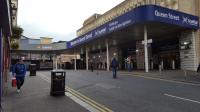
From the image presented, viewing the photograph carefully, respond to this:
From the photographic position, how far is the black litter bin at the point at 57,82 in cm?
1402

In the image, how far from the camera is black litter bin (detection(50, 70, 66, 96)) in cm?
1402

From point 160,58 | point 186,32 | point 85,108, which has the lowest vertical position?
point 85,108

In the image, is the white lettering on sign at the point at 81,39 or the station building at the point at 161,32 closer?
the station building at the point at 161,32

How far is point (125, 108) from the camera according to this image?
10156 millimetres

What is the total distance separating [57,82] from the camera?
1398 cm

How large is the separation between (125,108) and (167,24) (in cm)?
1964

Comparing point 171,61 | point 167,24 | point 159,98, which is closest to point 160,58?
point 171,61

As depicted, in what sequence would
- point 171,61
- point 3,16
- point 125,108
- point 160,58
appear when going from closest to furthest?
point 125,108
point 3,16
point 171,61
point 160,58

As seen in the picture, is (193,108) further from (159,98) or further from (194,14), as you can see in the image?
(194,14)

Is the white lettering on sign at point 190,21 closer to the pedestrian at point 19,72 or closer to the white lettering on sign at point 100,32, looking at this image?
the white lettering on sign at point 100,32

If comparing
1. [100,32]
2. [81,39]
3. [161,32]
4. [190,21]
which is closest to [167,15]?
[190,21]

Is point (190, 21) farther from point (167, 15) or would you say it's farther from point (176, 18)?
point (167, 15)

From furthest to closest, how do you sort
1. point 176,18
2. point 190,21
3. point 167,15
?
point 190,21 < point 176,18 < point 167,15

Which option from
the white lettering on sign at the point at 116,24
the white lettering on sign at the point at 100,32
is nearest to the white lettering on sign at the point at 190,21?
the white lettering on sign at the point at 116,24
